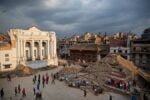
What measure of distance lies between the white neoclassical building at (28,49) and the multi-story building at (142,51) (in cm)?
1224

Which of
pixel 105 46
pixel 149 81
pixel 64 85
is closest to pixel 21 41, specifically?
pixel 64 85

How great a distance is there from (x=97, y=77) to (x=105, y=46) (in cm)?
1519

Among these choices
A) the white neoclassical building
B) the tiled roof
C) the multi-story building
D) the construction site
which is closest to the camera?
the construction site

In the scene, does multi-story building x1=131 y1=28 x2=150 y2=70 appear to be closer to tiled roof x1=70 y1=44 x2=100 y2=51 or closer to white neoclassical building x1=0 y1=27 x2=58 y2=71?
tiled roof x1=70 y1=44 x2=100 y2=51

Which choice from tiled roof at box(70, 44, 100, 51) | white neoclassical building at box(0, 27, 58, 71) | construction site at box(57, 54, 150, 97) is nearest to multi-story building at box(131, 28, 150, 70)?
construction site at box(57, 54, 150, 97)

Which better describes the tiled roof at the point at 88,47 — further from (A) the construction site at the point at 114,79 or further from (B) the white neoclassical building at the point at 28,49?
(A) the construction site at the point at 114,79

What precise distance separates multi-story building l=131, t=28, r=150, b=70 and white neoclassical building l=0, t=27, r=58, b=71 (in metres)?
12.2

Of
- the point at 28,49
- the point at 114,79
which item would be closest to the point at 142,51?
the point at 114,79

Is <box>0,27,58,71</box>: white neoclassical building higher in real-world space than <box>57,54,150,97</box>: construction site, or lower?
higher

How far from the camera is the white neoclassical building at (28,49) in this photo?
2184 cm

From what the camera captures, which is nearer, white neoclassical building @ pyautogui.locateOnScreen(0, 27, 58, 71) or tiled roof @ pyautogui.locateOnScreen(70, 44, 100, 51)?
white neoclassical building @ pyautogui.locateOnScreen(0, 27, 58, 71)

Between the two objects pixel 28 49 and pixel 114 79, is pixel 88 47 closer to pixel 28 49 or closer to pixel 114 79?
pixel 28 49

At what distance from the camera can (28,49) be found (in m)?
26.4

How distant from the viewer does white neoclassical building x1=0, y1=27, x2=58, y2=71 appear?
2184 cm
